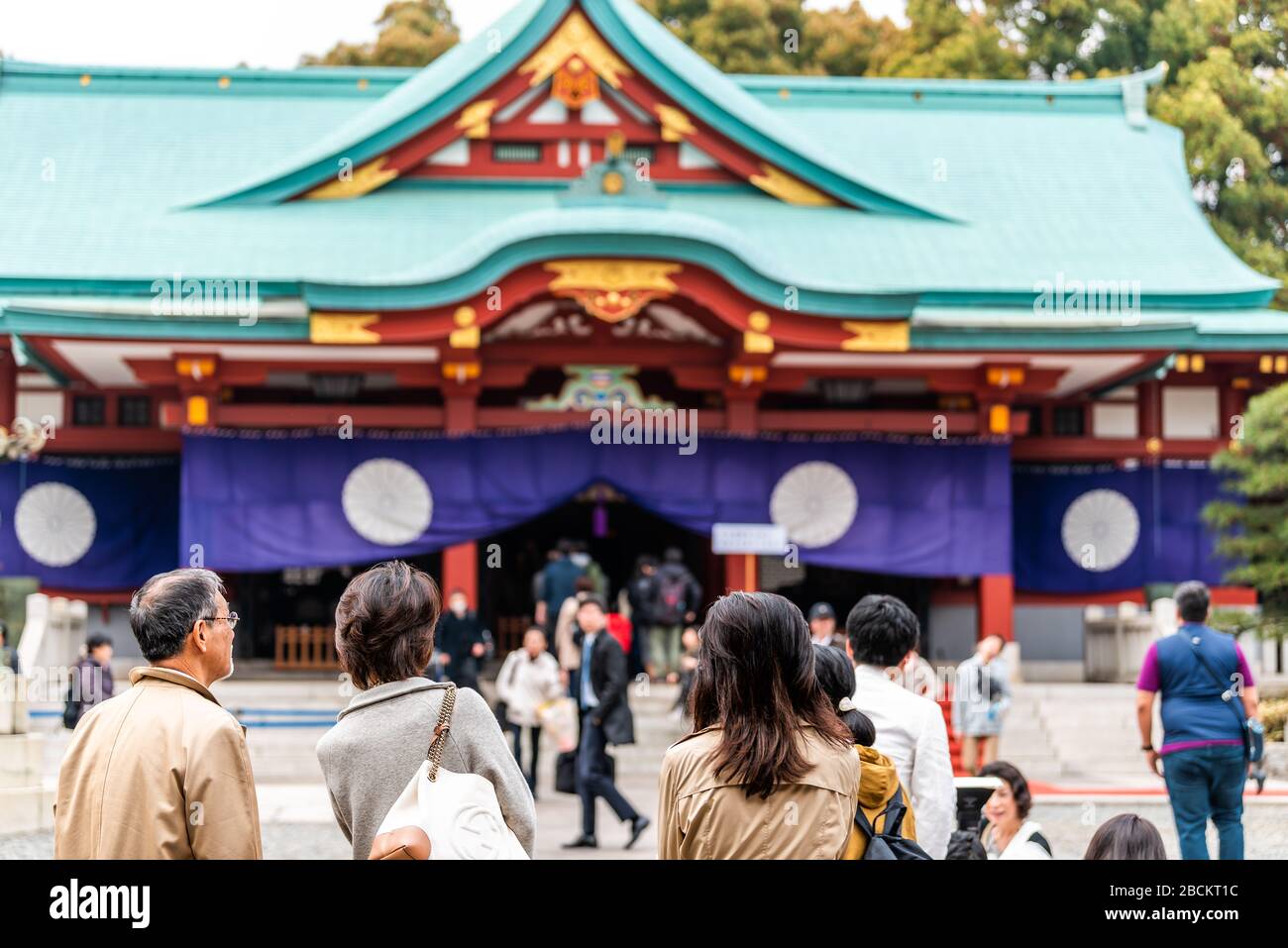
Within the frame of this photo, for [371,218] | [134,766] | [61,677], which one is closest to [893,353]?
[371,218]

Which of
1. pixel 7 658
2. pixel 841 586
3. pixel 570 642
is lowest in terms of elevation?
pixel 7 658

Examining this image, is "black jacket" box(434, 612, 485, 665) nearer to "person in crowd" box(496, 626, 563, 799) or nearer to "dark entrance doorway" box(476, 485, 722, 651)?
"person in crowd" box(496, 626, 563, 799)

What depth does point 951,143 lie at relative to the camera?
67.2ft

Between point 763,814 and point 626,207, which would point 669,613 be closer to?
point 626,207

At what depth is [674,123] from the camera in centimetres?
1677

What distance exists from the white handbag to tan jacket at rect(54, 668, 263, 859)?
345 millimetres

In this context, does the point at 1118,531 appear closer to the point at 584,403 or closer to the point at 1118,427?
the point at 1118,427

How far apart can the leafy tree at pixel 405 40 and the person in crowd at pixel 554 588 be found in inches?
831

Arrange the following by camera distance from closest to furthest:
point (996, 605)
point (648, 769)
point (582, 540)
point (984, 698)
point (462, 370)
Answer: point (984, 698) < point (648, 769) < point (462, 370) < point (996, 605) < point (582, 540)

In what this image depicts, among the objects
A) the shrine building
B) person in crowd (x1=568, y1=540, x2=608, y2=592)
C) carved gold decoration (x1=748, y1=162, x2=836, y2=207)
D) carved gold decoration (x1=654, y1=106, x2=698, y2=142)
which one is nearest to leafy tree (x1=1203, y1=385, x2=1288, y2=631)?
the shrine building

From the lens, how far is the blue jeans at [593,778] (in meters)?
9.09

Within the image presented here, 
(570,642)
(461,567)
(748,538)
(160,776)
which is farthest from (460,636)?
(160,776)

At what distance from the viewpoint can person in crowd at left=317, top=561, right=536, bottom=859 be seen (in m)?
3.48

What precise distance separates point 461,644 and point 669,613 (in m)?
2.37
